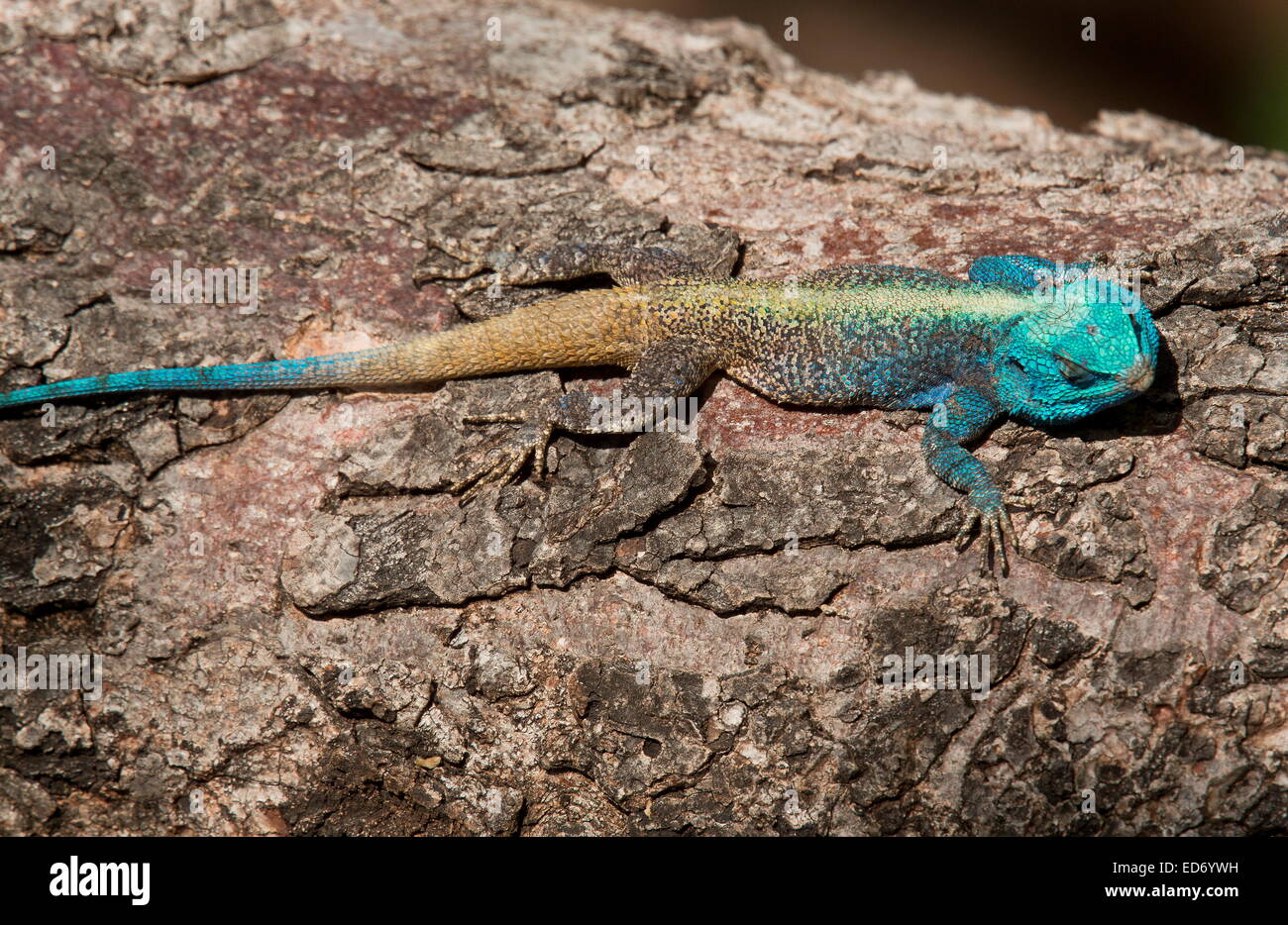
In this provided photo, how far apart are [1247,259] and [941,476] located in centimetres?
201

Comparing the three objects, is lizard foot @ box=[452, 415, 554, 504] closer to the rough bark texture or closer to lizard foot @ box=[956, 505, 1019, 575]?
the rough bark texture

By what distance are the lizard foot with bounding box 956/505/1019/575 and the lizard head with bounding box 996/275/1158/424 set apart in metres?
0.60

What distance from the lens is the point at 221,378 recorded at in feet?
17.3

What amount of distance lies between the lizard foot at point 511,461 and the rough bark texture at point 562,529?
0.11 m

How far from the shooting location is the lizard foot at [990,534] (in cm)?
461

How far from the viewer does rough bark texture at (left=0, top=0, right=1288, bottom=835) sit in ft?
14.7

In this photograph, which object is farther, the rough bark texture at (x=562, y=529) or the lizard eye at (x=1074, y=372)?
the lizard eye at (x=1074, y=372)

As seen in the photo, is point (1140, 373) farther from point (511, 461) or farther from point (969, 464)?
point (511, 461)

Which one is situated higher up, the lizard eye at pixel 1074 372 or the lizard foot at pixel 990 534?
the lizard eye at pixel 1074 372

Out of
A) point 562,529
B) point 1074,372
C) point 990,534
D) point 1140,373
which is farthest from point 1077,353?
point 562,529

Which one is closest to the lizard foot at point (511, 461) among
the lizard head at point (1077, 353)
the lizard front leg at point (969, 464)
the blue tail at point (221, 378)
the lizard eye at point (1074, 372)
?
the blue tail at point (221, 378)

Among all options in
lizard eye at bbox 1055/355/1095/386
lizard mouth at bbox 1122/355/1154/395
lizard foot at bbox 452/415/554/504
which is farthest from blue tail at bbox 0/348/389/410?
lizard mouth at bbox 1122/355/1154/395

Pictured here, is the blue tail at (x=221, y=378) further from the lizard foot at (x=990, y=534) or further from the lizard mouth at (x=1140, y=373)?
the lizard mouth at (x=1140, y=373)
